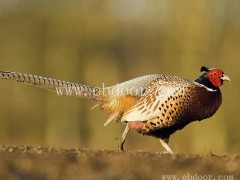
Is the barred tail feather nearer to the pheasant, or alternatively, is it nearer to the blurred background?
the pheasant

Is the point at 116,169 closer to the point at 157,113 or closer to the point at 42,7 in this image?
the point at 157,113

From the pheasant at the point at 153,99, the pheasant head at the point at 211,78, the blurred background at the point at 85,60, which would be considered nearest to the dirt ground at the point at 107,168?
the pheasant at the point at 153,99

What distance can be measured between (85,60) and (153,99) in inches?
561

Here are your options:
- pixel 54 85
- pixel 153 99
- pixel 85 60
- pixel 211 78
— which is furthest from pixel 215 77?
pixel 85 60

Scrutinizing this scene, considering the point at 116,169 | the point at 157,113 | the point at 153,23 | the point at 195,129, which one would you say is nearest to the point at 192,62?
the point at 195,129

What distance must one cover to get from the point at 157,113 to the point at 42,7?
13.1 metres

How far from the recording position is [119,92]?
11422 mm

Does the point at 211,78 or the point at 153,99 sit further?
the point at 211,78

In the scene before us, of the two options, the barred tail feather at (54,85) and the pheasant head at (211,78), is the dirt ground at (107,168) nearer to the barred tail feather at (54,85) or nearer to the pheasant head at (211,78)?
the barred tail feather at (54,85)

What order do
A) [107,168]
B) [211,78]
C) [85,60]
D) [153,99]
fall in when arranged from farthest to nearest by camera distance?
[85,60], [211,78], [153,99], [107,168]

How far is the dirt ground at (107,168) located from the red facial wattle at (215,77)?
3.46 metres

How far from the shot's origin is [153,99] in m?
10.9

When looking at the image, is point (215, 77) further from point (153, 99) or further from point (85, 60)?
point (85, 60)

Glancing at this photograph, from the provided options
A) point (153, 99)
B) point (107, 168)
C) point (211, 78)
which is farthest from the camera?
point (211, 78)
